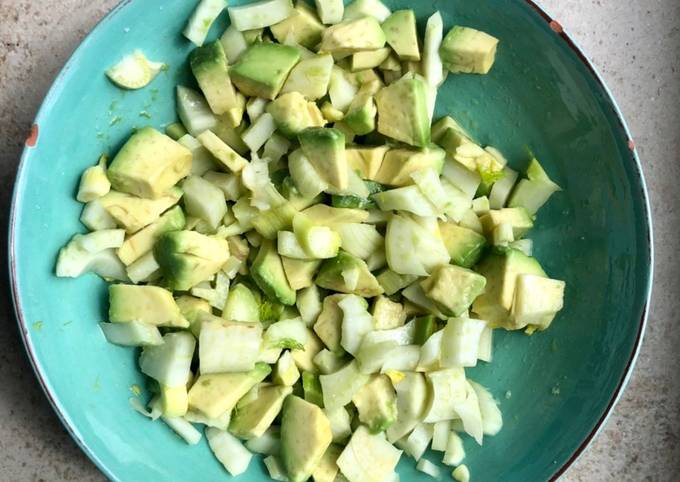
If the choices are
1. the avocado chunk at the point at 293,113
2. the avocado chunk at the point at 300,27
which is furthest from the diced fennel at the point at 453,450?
the avocado chunk at the point at 300,27

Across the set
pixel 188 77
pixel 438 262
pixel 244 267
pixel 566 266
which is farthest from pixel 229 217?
pixel 566 266

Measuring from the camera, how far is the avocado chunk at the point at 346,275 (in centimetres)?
125

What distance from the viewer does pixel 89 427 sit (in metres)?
1.21

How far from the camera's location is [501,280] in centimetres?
126

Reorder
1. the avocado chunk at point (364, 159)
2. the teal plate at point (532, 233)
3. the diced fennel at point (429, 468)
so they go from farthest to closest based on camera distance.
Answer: the diced fennel at point (429, 468) → the avocado chunk at point (364, 159) → the teal plate at point (532, 233)

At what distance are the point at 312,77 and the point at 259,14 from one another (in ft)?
0.40

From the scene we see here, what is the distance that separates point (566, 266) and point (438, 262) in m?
0.25

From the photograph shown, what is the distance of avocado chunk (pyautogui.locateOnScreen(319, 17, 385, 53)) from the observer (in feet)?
3.94

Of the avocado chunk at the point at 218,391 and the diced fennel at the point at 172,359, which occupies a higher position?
the diced fennel at the point at 172,359

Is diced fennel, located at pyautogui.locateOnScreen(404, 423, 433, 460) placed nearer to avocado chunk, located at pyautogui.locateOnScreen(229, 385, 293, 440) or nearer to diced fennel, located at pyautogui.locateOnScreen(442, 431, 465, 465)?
diced fennel, located at pyautogui.locateOnScreen(442, 431, 465, 465)

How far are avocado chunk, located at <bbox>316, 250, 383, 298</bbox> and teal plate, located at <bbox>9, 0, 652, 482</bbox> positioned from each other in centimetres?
27

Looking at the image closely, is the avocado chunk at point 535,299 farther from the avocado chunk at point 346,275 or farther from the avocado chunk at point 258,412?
the avocado chunk at point 258,412

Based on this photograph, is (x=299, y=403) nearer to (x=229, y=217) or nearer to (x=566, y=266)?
(x=229, y=217)

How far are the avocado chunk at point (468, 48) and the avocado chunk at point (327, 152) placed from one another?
0.74ft
